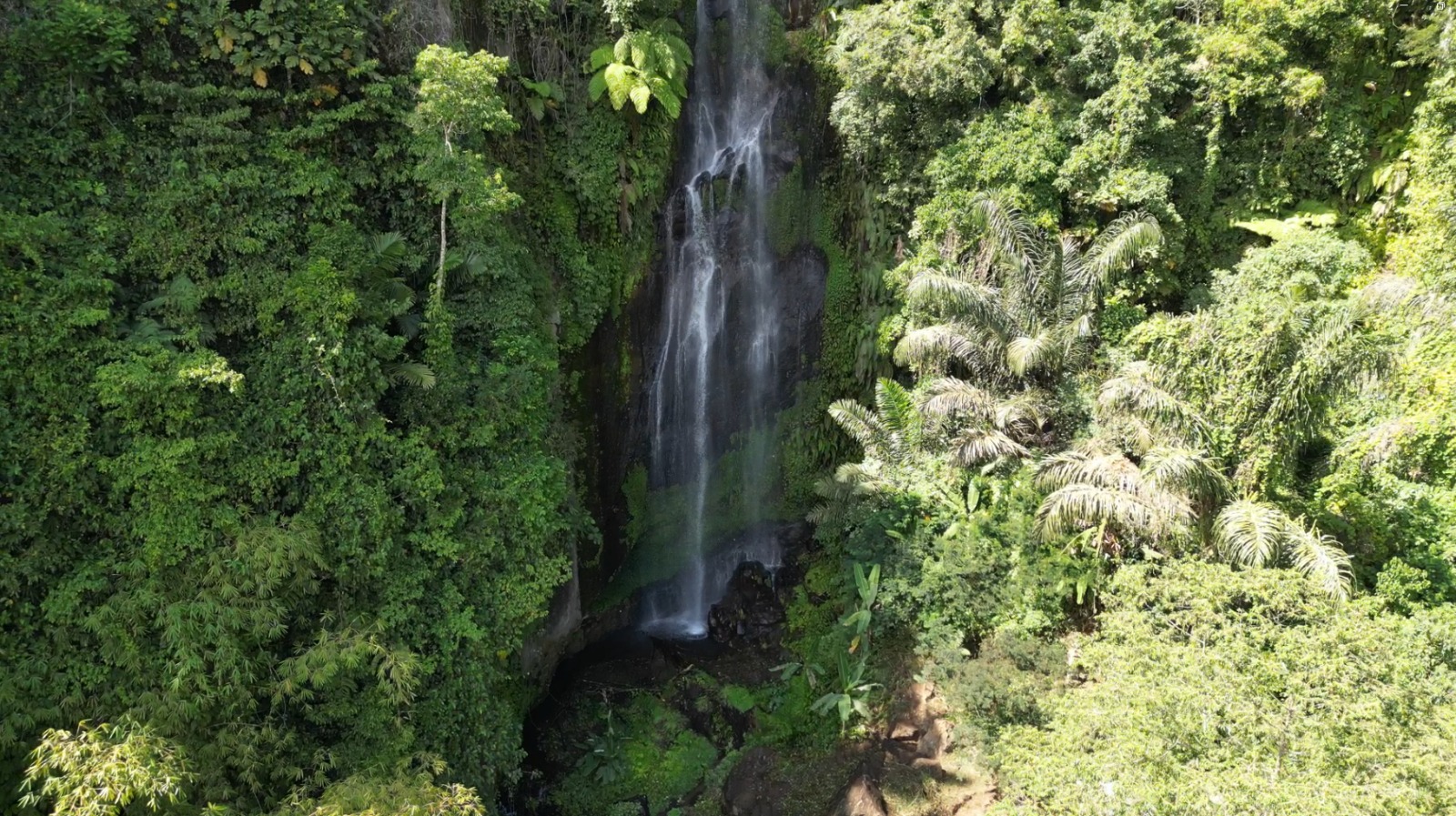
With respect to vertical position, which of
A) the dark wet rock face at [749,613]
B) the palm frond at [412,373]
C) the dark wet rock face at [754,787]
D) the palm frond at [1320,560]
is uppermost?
the palm frond at [412,373]

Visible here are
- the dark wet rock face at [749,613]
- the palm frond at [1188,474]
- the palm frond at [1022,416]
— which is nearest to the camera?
the palm frond at [1188,474]

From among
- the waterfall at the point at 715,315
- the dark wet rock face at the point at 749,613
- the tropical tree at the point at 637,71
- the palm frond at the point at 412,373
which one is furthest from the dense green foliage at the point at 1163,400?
the palm frond at the point at 412,373

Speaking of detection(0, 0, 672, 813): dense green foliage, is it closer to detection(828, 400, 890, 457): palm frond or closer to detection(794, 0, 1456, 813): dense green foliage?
detection(828, 400, 890, 457): palm frond

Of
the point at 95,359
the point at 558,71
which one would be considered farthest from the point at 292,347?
the point at 558,71

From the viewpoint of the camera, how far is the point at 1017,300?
47.3ft

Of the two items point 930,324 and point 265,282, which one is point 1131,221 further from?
point 265,282

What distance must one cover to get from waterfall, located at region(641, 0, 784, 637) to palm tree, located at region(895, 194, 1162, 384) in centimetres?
518

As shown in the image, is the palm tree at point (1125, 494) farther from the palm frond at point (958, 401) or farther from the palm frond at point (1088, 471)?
the palm frond at point (958, 401)

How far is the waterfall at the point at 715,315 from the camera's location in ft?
59.8

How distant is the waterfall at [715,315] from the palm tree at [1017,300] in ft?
17.0

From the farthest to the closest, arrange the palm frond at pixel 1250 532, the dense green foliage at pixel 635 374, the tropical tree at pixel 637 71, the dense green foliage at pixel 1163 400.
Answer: the tropical tree at pixel 637 71
the palm frond at pixel 1250 532
the dense green foliage at pixel 635 374
the dense green foliage at pixel 1163 400

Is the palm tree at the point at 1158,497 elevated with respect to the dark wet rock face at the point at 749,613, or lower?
elevated

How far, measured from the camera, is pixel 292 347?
34.6ft

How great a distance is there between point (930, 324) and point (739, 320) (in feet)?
17.0
